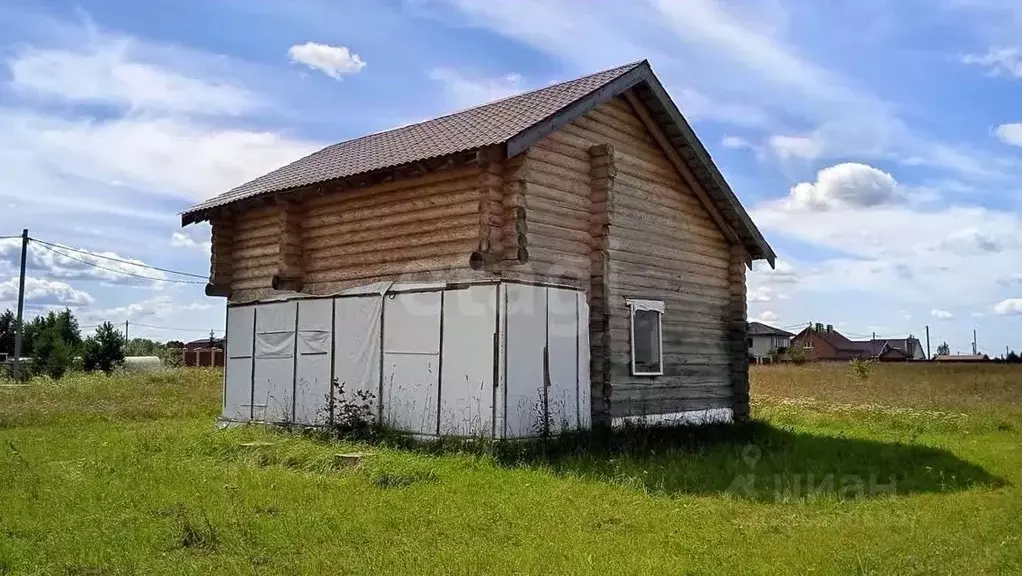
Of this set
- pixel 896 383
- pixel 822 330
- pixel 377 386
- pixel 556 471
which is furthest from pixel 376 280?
pixel 822 330

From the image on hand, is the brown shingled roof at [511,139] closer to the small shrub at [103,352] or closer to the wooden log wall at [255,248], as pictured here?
the wooden log wall at [255,248]

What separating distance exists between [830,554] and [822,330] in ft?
331

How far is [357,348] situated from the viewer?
14617 mm

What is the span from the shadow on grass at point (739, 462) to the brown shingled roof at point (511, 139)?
4538mm

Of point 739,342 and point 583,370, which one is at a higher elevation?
point 739,342

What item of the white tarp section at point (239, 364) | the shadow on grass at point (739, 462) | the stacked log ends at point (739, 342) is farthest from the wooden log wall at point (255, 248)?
the stacked log ends at point (739, 342)

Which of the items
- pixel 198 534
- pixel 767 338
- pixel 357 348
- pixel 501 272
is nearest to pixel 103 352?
pixel 357 348

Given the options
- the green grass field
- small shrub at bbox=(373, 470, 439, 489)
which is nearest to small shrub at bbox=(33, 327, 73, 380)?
the green grass field

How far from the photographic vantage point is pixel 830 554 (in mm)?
7035

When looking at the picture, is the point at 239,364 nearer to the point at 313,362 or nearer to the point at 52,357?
the point at 313,362

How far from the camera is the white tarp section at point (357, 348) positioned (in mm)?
14266

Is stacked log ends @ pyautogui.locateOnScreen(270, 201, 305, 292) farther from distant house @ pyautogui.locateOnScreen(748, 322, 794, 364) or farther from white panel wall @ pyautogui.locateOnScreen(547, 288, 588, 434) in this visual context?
distant house @ pyautogui.locateOnScreen(748, 322, 794, 364)

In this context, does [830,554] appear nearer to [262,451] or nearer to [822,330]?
[262,451]

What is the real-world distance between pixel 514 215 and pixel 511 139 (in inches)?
49.3
